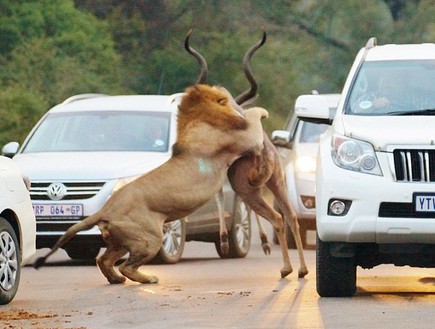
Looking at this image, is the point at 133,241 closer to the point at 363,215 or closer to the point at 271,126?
the point at 363,215

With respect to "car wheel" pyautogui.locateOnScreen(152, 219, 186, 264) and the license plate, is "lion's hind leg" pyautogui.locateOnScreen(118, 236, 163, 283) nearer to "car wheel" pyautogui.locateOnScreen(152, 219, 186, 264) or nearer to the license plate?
"car wheel" pyautogui.locateOnScreen(152, 219, 186, 264)

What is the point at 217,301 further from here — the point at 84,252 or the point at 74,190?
the point at 84,252

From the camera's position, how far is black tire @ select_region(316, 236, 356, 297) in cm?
1220

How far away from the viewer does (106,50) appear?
36469mm

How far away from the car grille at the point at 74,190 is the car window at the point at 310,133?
178 inches

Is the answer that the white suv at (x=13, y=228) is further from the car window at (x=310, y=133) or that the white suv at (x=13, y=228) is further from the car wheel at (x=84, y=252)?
the car window at (x=310, y=133)

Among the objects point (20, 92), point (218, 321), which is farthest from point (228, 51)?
point (218, 321)

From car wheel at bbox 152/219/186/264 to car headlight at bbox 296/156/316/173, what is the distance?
2.85m

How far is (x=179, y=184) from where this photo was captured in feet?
46.4

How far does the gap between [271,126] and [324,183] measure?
94.3ft

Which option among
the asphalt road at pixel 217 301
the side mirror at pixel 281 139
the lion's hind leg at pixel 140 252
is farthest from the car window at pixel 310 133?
the lion's hind leg at pixel 140 252

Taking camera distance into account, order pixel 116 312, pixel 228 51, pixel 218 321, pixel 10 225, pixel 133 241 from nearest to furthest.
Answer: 1. pixel 218 321
2. pixel 116 312
3. pixel 10 225
4. pixel 133 241
5. pixel 228 51

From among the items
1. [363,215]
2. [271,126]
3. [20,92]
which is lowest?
[271,126]

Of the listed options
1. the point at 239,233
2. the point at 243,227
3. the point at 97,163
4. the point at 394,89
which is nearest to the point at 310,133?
the point at 243,227
